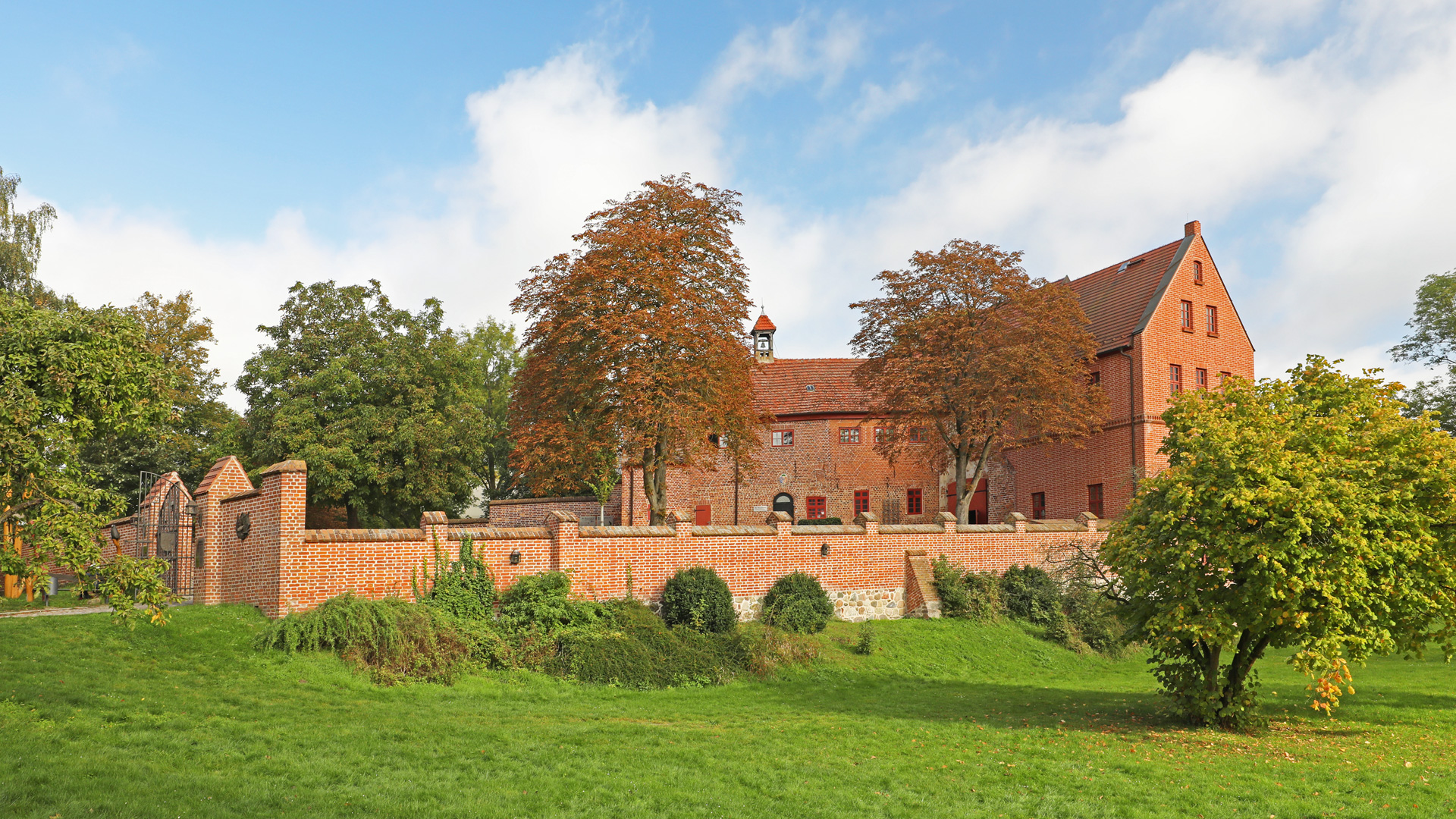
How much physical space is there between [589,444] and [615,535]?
4709mm

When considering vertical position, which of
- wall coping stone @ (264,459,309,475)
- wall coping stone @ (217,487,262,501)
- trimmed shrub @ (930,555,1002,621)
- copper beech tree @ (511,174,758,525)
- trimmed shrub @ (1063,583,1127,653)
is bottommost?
trimmed shrub @ (1063,583,1127,653)

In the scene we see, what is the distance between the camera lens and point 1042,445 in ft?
113

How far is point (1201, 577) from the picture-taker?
12.5 m

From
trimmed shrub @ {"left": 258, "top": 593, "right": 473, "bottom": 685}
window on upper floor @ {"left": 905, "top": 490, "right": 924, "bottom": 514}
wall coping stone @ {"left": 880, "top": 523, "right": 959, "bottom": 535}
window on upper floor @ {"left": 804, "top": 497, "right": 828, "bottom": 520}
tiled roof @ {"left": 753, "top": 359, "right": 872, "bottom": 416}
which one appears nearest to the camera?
trimmed shrub @ {"left": 258, "top": 593, "right": 473, "bottom": 685}

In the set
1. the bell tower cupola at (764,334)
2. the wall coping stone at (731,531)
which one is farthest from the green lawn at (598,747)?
the bell tower cupola at (764,334)

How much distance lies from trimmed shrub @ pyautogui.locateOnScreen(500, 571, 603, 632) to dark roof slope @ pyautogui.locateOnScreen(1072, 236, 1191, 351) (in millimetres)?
22687

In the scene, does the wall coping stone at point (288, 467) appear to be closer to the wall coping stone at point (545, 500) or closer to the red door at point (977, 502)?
the wall coping stone at point (545, 500)

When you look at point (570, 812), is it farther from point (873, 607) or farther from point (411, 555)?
point (873, 607)

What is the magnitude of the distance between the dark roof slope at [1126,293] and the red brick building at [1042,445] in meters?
0.06

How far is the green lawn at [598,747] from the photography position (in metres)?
8.00

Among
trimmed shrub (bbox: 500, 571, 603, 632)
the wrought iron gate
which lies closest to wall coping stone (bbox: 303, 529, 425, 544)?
trimmed shrub (bbox: 500, 571, 603, 632)

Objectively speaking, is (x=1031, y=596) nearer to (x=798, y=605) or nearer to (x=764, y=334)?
(x=798, y=605)

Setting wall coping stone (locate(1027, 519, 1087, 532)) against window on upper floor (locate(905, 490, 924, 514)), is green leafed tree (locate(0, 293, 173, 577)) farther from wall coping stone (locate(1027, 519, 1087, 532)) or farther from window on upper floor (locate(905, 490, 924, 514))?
window on upper floor (locate(905, 490, 924, 514))

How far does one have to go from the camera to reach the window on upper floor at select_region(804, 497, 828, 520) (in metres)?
37.3
